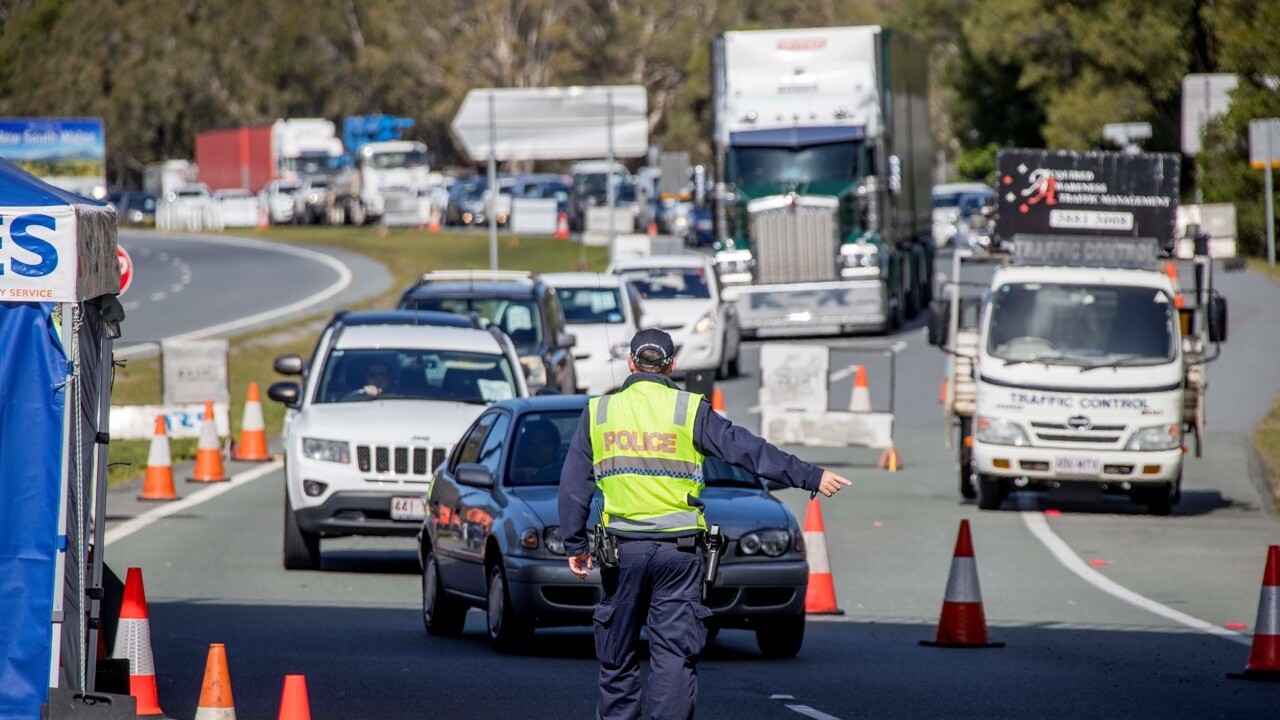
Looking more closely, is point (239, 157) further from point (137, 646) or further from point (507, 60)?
point (137, 646)

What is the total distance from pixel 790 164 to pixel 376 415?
19.6 metres

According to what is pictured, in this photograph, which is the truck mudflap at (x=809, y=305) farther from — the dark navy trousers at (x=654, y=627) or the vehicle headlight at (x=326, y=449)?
the dark navy trousers at (x=654, y=627)

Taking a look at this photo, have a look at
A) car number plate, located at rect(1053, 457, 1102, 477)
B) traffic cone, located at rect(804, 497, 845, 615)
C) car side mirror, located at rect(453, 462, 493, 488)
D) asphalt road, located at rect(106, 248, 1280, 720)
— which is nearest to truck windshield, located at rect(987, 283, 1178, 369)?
car number plate, located at rect(1053, 457, 1102, 477)

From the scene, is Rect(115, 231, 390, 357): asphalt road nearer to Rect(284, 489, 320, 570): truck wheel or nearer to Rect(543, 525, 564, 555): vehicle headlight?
Rect(284, 489, 320, 570): truck wheel

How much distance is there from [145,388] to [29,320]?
2147cm

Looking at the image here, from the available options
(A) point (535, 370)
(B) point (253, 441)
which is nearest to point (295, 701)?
(A) point (535, 370)

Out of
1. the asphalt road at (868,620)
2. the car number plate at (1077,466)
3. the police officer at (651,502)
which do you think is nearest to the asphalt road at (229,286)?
the asphalt road at (868,620)

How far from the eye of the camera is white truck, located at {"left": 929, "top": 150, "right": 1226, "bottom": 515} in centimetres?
1905

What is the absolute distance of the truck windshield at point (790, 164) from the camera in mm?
33625

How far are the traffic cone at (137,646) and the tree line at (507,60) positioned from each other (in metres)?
56.0

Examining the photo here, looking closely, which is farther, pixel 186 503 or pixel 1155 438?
pixel 1155 438

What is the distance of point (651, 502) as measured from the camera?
314 inches

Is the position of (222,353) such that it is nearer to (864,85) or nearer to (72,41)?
(864,85)

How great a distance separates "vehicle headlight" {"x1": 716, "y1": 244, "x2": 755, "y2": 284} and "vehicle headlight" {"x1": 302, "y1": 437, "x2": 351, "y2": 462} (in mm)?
19455
